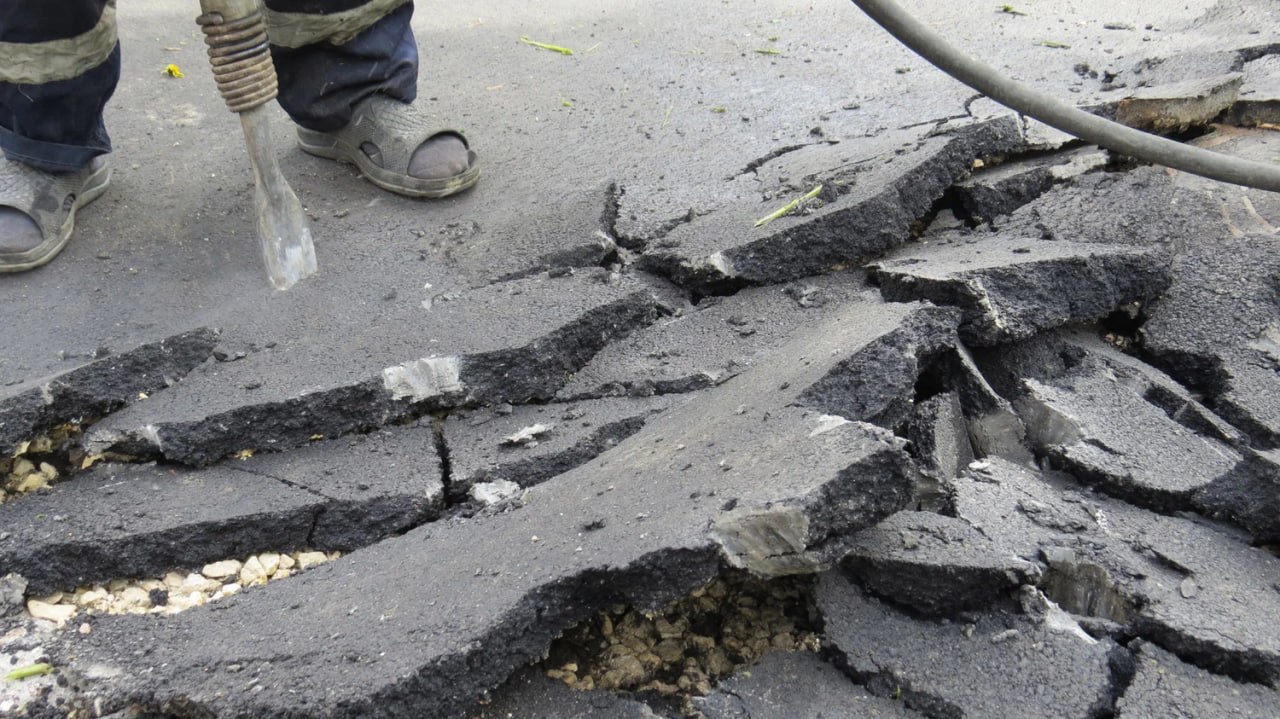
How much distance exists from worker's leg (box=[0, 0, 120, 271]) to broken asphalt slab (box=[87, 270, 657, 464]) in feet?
2.99

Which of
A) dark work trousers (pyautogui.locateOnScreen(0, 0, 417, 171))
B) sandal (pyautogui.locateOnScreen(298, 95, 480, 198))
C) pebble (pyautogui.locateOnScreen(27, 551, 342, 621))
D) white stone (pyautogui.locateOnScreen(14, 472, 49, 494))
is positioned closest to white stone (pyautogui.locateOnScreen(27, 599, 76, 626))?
pebble (pyautogui.locateOnScreen(27, 551, 342, 621))

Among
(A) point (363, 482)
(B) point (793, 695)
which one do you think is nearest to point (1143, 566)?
(B) point (793, 695)

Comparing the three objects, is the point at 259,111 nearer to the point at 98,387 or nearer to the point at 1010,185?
the point at 98,387

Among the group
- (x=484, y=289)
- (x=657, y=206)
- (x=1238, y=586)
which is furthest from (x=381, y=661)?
(x=657, y=206)

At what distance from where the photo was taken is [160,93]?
3.79 m

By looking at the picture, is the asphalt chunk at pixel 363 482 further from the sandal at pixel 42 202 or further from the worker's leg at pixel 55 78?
the worker's leg at pixel 55 78

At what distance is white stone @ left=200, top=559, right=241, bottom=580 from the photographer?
6.64 ft

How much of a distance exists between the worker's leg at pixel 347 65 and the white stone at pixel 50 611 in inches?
64.1

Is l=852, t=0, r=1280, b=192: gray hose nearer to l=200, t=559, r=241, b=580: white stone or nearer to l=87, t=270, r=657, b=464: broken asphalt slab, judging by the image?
l=87, t=270, r=657, b=464: broken asphalt slab

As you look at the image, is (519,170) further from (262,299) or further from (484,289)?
(262,299)

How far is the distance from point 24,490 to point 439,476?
3.02 feet

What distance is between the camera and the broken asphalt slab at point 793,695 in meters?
1.59

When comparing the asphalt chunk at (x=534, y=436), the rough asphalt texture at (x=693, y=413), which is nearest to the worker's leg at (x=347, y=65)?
the rough asphalt texture at (x=693, y=413)

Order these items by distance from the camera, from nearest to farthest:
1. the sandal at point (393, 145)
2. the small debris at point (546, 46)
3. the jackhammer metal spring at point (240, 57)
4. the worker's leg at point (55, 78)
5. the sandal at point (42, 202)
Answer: the jackhammer metal spring at point (240, 57) < the worker's leg at point (55, 78) < the sandal at point (42, 202) < the sandal at point (393, 145) < the small debris at point (546, 46)
